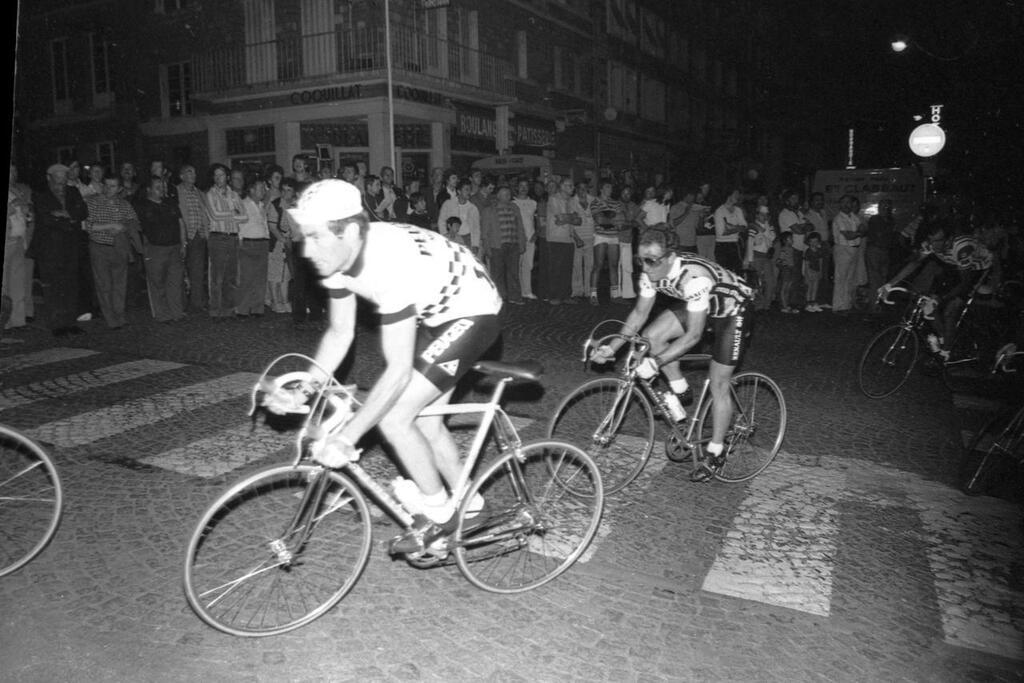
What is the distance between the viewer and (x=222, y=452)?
5.85 metres

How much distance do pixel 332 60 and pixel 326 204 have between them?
21.8m

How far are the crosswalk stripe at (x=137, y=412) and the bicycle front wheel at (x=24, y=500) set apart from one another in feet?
4.50

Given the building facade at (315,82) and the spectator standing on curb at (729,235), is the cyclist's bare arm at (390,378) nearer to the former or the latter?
the spectator standing on curb at (729,235)

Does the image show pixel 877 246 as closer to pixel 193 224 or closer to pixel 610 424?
pixel 610 424

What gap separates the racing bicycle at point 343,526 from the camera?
3352 millimetres

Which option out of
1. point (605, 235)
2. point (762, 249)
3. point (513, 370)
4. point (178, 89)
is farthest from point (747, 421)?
point (178, 89)

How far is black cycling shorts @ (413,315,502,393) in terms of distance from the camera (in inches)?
143

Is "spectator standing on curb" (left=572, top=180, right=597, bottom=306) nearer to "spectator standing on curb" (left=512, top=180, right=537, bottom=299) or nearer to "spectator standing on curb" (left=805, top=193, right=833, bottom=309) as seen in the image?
"spectator standing on curb" (left=512, top=180, right=537, bottom=299)

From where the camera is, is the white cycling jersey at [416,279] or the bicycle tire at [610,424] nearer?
the white cycling jersey at [416,279]

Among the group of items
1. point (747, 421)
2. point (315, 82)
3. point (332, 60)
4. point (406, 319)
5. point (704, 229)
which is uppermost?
point (332, 60)

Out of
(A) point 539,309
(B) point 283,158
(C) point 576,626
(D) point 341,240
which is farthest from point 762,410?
(B) point 283,158

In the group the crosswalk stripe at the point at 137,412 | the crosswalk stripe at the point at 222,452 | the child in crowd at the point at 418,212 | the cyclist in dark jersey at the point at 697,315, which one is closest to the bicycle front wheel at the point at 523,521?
the cyclist in dark jersey at the point at 697,315

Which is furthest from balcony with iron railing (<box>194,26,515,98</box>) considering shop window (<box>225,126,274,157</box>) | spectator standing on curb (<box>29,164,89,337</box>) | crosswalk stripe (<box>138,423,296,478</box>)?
crosswalk stripe (<box>138,423,296,478</box>)

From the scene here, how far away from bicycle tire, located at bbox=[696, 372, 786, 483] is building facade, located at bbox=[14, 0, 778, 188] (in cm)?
1502
